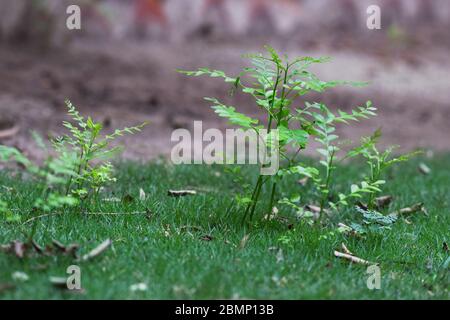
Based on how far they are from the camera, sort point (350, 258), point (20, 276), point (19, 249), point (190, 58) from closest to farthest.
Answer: point (20, 276) < point (19, 249) < point (350, 258) < point (190, 58)

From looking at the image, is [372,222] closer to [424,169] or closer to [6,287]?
[6,287]

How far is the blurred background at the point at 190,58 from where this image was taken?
28.2 ft

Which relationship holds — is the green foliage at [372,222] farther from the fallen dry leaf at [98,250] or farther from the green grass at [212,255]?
the fallen dry leaf at [98,250]

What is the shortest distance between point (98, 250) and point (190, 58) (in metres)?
8.10

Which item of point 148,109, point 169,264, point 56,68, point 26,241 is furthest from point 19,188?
point 56,68

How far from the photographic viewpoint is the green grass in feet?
11.3

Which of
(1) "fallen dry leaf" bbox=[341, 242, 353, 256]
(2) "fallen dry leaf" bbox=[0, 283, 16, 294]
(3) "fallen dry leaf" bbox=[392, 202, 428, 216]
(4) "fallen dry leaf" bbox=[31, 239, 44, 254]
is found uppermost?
(4) "fallen dry leaf" bbox=[31, 239, 44, 254]

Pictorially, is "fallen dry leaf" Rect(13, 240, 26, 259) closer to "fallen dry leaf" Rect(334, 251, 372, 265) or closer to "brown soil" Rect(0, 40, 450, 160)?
"fallen dry leaf" Rect(334, 251, 372, 265)

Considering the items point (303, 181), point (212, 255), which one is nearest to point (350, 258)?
point (212, 255)

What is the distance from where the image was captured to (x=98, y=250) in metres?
3.70

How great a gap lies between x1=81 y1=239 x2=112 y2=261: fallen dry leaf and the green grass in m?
0.03

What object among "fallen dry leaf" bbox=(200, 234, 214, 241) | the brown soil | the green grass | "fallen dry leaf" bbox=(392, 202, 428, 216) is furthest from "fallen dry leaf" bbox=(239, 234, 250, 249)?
the brown soil
